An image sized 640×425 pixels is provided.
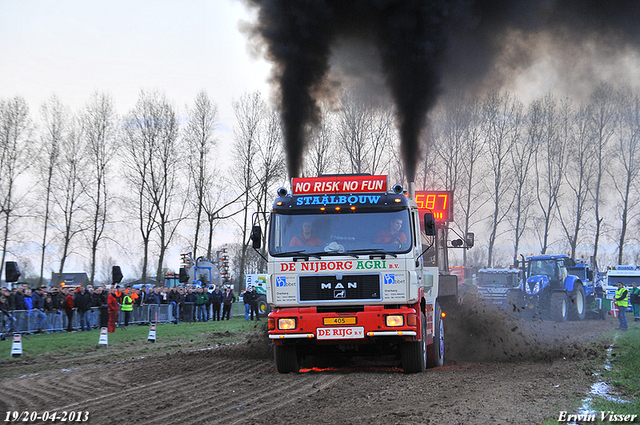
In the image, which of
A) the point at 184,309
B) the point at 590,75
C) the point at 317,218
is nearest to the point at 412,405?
the point at 317,218

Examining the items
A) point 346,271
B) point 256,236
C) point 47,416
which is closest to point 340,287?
point 346,271

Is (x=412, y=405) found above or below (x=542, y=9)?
below

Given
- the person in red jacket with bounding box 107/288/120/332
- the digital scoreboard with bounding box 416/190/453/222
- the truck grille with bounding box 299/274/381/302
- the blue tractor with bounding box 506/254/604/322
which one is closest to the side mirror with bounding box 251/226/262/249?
the truck grille with bounding box 299/274/381/302

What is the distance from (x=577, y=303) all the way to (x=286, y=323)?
70.2ft

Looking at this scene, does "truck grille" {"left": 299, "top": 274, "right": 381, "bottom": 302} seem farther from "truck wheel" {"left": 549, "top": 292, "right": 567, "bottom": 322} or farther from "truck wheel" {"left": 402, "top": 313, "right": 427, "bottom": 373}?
"truck wheel" {"left": 549, "top": 292, "right": 567, "bottom": 322}

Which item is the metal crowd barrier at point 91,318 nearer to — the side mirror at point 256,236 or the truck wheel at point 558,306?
the side mirror at point 256,236

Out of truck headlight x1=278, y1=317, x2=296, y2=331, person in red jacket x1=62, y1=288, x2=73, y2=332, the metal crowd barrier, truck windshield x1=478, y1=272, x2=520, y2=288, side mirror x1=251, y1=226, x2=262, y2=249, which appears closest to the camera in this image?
truck headlight x1=278, y1=317, x2=296, y2=331

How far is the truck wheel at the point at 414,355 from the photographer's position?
35.1 ft

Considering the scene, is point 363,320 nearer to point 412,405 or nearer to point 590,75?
point 412,405

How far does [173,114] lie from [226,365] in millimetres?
35386

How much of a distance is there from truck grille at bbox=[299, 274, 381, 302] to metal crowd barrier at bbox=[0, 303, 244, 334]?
13258mm

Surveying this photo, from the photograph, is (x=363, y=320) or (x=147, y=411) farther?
(x=363, y=320)

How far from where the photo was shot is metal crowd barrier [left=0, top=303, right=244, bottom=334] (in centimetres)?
2047

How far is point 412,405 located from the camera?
8070 millimetres
